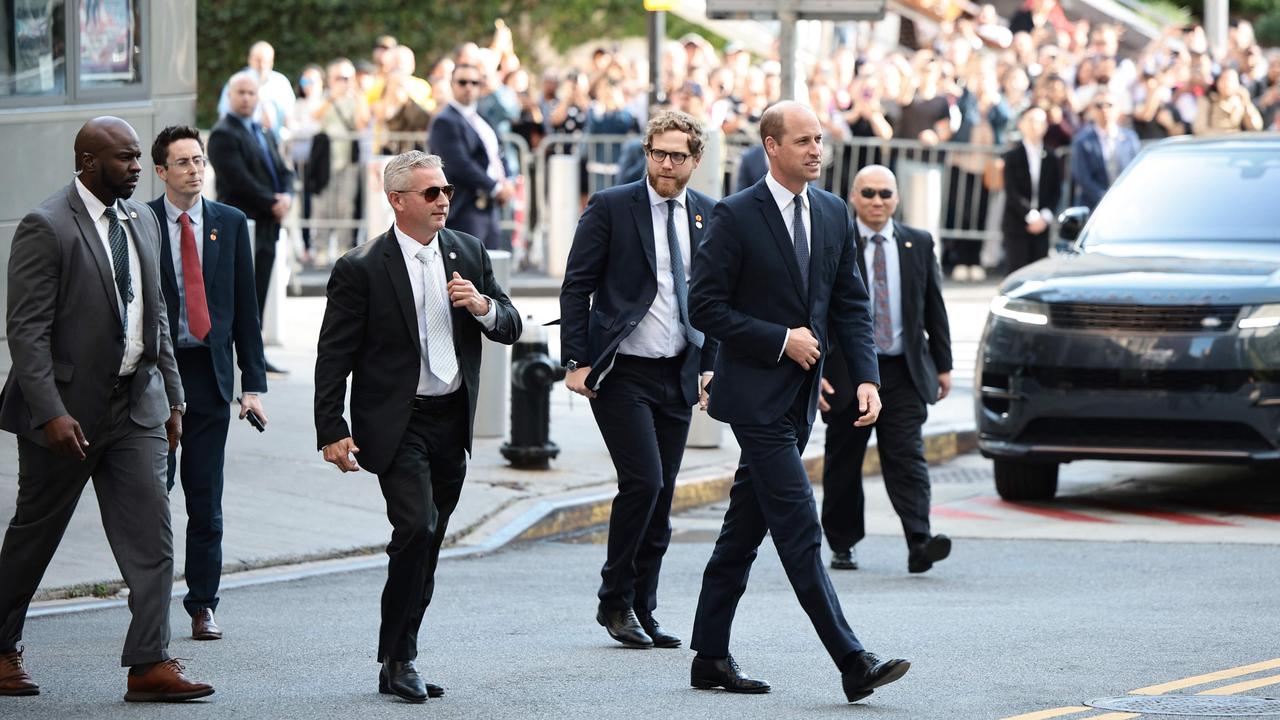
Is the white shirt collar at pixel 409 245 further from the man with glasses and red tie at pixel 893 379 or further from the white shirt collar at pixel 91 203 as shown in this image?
the man with glasses and red tie at pixel 893 379

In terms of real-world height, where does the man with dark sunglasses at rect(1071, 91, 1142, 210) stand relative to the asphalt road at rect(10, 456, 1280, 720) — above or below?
above

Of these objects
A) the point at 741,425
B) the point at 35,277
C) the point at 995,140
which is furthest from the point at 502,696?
the point at 995,140

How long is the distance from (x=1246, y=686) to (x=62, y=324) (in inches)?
157

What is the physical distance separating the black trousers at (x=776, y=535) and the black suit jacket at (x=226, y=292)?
6.39 feet

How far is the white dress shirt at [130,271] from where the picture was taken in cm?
717

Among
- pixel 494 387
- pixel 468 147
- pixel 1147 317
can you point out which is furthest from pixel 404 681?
pixel 468 147

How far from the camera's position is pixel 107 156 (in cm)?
712

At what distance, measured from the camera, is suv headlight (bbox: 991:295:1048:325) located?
11.8 m

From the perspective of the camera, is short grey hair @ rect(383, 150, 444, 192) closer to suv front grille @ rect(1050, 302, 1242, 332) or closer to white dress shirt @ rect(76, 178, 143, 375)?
white dress shirt @ rect(76, 178, 143, 375)

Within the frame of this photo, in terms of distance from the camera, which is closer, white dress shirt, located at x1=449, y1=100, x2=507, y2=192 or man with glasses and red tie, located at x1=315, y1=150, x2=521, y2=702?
man with glasses and red tie, located at x1=315, y1=150, x2=521, y2=702

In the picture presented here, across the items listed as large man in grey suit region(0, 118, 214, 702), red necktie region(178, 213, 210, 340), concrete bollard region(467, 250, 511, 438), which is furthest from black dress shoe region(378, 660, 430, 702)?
concrete bollard region(467, 250, 511, 438)

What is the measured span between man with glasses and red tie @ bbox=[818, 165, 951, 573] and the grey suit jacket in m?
4.03

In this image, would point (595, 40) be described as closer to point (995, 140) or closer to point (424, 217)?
point (995, 140)

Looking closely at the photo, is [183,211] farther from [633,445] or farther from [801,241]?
[801,241]
